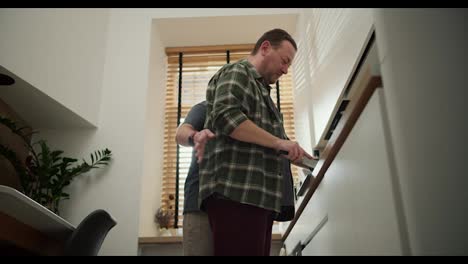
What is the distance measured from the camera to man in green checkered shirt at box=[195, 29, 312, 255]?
3.80 ft

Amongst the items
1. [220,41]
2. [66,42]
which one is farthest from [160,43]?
[66,42]

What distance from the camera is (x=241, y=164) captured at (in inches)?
47.6

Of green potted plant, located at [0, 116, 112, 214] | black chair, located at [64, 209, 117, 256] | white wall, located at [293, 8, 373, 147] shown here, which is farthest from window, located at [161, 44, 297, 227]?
black chair, located at [64, 209, 117, 256]

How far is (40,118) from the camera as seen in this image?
10.0 feet

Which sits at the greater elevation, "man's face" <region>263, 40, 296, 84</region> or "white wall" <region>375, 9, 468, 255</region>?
"man's face" <region>263, 40, 296, 84</region>

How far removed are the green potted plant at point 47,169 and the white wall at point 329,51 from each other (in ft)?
5.59

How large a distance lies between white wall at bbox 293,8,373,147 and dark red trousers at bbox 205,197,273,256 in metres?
0.46

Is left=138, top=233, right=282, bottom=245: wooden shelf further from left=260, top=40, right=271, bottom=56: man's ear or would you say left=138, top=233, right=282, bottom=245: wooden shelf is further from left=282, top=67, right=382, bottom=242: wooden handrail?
left=260, top=40, right=271, bottom=56: man's ear

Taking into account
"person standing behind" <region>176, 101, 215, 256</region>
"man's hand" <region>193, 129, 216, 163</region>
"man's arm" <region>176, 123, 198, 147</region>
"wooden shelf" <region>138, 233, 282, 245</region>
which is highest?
"man's arm" <region>176, 123, 198, 147</region>

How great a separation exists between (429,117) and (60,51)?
8.70ft

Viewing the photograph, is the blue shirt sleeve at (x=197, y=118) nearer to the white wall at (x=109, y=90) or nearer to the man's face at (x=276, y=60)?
the man's face at (x=276, y=60)

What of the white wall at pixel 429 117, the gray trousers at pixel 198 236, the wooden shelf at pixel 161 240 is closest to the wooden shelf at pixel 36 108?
the wooden shelf at pixel 161 240

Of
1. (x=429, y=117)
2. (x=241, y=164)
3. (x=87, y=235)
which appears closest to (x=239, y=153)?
(x=241, y=164)
